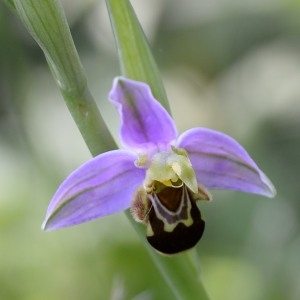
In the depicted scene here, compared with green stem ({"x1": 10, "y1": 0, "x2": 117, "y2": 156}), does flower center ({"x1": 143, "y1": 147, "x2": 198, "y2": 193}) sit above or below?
below

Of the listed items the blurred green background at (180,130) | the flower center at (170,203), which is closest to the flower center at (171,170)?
the flower center at (170,203)

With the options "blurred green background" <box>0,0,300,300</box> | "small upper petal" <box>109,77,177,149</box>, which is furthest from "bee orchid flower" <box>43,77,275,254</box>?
"blurred green background" <box>0,0,300,300</box>

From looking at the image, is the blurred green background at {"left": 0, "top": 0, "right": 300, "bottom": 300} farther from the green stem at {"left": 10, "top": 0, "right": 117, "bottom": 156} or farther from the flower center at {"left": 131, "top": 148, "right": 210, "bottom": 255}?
the green stem at {"left": 10, "top": 0, "right": 117, "bottom": 156}

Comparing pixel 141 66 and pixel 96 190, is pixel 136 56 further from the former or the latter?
pixel 96 190

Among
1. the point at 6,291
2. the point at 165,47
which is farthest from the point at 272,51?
the point at 6,291

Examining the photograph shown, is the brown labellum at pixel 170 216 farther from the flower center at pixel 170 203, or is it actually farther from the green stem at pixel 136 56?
the green stem at pixel 136 56

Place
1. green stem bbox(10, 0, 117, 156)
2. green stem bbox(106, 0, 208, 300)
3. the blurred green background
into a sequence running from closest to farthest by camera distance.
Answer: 1. green stem bbox(10, 0, 117, 156)
2. green stem bbox(106, 0, 208, 300)
3. the blurred green background

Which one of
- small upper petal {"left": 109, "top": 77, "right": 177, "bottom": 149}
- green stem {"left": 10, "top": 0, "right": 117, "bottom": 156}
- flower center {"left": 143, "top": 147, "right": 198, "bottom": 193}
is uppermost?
green stem {"left": 10, "top": 0, "right": 117, "bottom": 156}

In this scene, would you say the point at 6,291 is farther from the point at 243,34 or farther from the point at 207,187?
the point at 243,34
